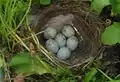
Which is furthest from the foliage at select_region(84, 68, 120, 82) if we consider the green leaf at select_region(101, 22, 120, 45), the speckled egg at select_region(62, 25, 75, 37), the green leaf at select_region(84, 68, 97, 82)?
the speckled egg at select_region(62, 25, 75, 37)

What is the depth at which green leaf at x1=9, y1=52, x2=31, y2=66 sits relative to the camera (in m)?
1.03

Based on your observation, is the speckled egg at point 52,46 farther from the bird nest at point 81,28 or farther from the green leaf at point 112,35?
the green leaf at point 112,35

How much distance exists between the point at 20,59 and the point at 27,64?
0.03 m

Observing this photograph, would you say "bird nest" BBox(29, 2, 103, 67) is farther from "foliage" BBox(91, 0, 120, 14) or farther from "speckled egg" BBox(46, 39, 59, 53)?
"foliage" BBox(91, 0, 120, 14)

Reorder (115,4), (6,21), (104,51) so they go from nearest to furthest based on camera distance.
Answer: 1. (115,4)
2. (6,21)
3. (104,51)

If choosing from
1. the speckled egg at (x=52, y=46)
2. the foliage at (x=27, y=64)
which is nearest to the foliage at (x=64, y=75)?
the foliage at (x=27, y=64)

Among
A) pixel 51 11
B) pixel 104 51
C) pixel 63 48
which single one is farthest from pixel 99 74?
pixel 51 11

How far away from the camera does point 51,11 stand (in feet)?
4.17

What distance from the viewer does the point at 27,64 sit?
3.43ft

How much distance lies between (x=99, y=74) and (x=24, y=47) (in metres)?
0.27

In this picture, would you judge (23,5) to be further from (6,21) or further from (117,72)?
(117,72)

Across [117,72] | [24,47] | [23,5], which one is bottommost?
[117,72]

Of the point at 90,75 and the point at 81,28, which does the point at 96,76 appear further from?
the point at 81,28

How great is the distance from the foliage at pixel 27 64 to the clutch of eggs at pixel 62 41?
0.19 m
